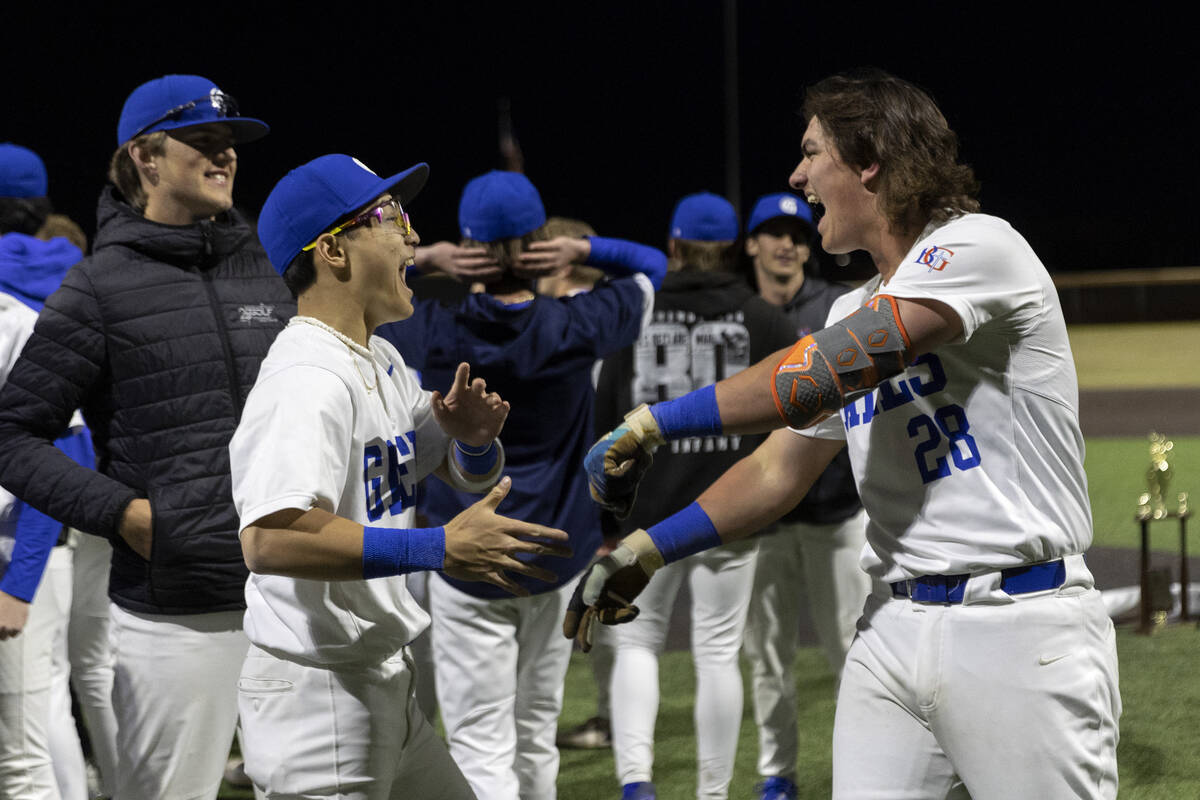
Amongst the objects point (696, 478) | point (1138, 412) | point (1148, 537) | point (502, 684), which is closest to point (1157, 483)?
point (1148, 537)

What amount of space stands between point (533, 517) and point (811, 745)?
2062 millimetres

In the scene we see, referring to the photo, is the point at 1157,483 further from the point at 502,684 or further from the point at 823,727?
the point at 502,684

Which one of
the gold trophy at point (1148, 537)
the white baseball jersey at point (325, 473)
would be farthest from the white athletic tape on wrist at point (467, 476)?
the gold trophy at point (1148, 537)

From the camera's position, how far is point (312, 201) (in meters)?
2.48

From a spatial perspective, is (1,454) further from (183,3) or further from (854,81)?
(183,3)

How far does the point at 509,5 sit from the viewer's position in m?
26.4

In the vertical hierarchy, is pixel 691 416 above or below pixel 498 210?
below

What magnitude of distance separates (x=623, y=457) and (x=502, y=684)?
199 centimetres

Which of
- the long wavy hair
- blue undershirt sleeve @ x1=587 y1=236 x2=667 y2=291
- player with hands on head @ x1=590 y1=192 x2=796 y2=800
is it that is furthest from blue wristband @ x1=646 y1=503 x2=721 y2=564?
blue undershirt sleeve @ x1=587 y1=236 x2=667 y2=291

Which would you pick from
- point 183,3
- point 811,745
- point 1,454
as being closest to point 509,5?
point 183,3

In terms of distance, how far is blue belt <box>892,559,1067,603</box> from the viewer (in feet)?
7.53

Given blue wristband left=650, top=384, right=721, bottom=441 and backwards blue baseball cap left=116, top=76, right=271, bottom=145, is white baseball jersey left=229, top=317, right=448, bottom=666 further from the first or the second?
backwards blue baseball cap left=116, top=76, right=271, bottom=145

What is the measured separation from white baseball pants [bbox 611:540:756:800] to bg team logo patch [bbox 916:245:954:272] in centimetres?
236

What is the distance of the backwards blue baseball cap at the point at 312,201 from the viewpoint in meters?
2.48
